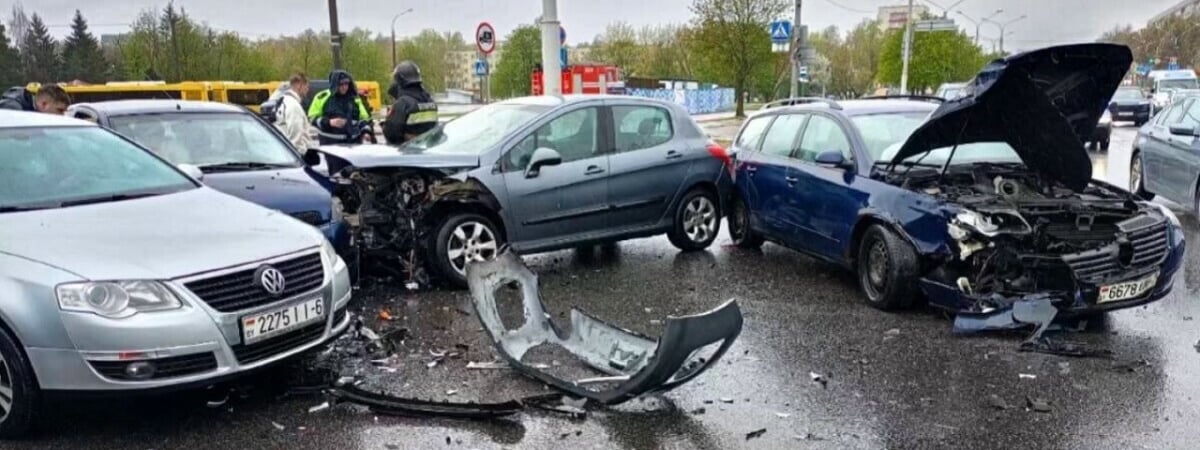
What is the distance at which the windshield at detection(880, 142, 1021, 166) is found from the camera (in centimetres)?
673

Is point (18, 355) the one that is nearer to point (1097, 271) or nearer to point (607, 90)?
point (1097, 271)

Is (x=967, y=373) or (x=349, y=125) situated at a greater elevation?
(x=349, y=125)

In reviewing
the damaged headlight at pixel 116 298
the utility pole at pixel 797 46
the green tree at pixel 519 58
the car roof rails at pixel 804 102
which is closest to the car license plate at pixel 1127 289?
the car roof rails at pixel 804 102

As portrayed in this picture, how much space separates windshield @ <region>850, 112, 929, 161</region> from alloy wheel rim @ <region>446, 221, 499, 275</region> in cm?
310

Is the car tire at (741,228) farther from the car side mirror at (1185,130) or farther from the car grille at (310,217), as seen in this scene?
the car side mirror at (1185,130)

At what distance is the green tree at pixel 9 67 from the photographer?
4978 cm

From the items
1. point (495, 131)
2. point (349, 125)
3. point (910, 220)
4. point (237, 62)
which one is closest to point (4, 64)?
point (237, 62)

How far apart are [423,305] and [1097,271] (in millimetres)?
4590

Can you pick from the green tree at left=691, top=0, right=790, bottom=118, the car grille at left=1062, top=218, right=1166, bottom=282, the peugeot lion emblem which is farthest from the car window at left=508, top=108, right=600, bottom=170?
the green tree at left=691, top=0, right=790, bottom=118

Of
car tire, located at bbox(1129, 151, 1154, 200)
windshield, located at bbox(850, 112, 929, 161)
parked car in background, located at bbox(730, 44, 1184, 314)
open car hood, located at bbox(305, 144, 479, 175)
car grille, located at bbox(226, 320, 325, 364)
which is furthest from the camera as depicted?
car tire, located at bbox(1129, 151, 1154, 200)

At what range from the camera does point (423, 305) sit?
6707 mm

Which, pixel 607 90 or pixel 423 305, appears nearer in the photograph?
pixel 423 305

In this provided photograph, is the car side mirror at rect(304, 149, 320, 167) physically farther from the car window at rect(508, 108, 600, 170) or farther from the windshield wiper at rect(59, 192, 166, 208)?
the windshield wiper at rect(59, 192, 166, 208)

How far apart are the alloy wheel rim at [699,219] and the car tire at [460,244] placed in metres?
2.06
